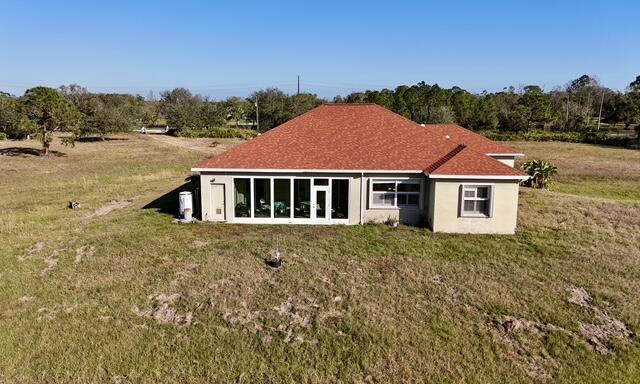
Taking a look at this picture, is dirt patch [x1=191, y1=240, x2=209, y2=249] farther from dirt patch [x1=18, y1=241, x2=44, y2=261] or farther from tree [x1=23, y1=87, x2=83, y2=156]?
tree [x1=23, y1=87, x2=83, y2=156]

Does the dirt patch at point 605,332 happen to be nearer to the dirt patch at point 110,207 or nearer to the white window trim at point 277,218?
the white window trim at point 277,218

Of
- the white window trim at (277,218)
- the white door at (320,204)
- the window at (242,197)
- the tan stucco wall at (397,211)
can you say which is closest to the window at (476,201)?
the tan stucco wall at (397,211)

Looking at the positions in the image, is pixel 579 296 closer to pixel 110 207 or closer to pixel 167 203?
pixel 167 203

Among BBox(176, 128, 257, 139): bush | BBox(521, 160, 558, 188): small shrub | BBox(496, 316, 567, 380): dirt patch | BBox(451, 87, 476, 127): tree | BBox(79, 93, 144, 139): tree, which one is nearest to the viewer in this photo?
BBox(496, 316, 567, 380): dirt patch

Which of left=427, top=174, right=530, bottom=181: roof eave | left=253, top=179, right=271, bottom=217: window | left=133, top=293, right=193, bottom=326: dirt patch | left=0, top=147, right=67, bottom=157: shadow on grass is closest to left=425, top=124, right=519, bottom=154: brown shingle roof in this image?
left=427, top=174, right=530, bottom=181: roof eave

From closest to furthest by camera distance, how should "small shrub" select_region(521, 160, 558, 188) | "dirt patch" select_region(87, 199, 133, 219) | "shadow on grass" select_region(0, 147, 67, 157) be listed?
1. "dirt patch" select_region(87, 199, 133, 219)
2. "small shrub" select_region(521, 160, 558, 188)
3. "shadow on grass" select_region(0, 147, 67, 157)

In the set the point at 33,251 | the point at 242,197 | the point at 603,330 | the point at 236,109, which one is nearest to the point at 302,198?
the point at 242,197
